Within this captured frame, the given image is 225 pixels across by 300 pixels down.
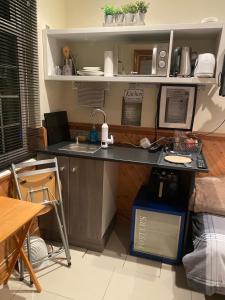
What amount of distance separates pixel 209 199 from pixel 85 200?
1.02 meters

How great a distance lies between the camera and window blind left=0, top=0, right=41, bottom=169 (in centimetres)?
172

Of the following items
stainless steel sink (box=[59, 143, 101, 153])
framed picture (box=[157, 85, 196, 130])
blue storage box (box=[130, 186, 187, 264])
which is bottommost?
blue storage box (box=[130, 186, 187, 264])

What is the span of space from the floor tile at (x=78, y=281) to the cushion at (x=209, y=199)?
889mm

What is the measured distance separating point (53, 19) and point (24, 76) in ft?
2.31

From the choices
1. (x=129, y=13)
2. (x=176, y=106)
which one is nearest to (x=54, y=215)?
(x=176, y=106)

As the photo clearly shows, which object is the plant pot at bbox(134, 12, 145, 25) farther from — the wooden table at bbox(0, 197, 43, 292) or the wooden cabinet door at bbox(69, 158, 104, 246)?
the wooden table at bbox(0, 197, 43, 292)

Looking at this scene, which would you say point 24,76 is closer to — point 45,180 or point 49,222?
point 45,180

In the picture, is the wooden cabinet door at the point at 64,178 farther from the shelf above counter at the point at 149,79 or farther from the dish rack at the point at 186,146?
the dish rack at the point at 186,146

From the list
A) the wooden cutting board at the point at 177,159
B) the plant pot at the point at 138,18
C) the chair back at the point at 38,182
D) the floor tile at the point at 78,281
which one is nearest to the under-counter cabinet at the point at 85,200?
the chair back at the point at 38,182

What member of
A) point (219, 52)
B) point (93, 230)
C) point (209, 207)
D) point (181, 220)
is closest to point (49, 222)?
point (93, 230)

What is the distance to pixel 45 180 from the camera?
1830 mm

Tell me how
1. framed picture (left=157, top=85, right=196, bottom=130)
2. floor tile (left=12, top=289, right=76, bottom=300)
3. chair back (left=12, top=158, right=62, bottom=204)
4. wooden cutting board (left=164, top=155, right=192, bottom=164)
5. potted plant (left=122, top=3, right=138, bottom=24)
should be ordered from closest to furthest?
floor tile (left=12, top=289, right=76, bottom=300) < chair back (left=12, top=158, right=62, bottom=204) < wooden cutting board (left=164, top=155, right=192, bottom=164) < potted plant (left=122, top=3, right=138, bottom=24) < framed picture (left=157, top=85, right=196, bottom=130)

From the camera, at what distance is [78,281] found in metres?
1.79

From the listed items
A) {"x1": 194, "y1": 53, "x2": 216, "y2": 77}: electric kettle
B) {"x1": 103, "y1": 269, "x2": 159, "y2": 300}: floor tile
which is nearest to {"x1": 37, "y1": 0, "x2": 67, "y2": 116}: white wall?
{"x1": 194, "y1": 53, "x2": 216, "y2": 77}: electric kettle
